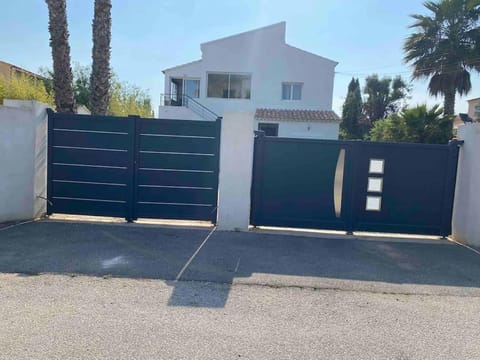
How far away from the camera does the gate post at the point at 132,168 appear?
27.2 feet

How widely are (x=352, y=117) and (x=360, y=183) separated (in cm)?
3583

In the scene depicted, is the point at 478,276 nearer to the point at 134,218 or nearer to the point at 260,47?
the point at 134,218

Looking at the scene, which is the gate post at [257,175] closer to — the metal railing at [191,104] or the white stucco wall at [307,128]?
the white stucco wall at [307,128]

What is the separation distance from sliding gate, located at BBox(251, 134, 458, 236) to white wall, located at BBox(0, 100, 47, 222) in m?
4.51

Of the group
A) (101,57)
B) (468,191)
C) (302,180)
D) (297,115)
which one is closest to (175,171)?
(302,180)

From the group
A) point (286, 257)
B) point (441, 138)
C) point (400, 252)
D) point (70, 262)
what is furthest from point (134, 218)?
point (441, 138)

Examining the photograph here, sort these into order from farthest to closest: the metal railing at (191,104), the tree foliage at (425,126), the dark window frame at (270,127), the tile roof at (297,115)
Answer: the metal railing at (191,104)
the dark window frame at (270,127)
the tile roof at (297,115)
the tree foliage at (425,126)

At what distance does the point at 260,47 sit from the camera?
88.1 ft

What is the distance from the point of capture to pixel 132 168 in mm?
8336

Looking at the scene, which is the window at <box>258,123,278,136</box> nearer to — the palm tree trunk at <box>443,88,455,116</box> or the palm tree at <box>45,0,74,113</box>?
the palm tree trunk at <box>443,88,455,116</box>

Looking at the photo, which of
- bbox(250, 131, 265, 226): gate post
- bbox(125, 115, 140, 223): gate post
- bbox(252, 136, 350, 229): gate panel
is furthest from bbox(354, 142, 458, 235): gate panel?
bbox(125, 115, 140, 223): gate post

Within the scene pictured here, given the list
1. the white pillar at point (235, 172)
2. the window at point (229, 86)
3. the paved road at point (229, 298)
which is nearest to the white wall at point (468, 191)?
the paved road at point (229, 298)

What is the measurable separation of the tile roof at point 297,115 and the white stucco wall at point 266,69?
908 millimetres

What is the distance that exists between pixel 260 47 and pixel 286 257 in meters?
22.8
